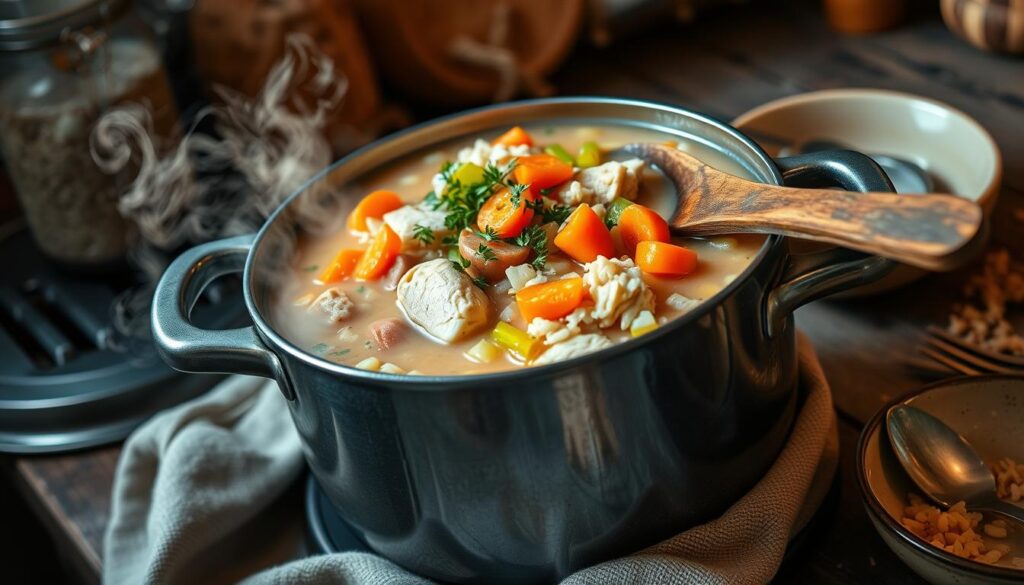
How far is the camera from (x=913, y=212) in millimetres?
860

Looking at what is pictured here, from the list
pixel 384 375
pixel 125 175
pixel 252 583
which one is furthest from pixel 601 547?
pixel 125 175

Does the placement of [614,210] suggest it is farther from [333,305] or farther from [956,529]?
[956,529]

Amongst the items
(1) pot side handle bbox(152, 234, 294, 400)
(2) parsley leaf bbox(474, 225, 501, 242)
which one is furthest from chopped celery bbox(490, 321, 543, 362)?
(1) pot side handle bbox(152, 234, 294, 400)

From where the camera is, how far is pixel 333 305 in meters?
1.18

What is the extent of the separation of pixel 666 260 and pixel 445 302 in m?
0.24

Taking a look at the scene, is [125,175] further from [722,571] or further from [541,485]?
[722,571]

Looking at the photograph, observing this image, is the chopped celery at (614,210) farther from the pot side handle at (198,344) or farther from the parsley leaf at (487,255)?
the pot side handle at (198,344)

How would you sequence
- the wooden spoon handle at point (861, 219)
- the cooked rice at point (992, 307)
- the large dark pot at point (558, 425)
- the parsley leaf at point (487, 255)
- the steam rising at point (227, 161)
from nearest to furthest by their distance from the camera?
the wooden spoon handle at point (861, 219)
the large dark pot at point (558, 425)
the parsley leaf at point (487, 255)
the cooked rice at point (992, 307)
the steam rising at point (227, 161)

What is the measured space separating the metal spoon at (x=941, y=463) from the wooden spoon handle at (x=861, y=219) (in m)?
0.30

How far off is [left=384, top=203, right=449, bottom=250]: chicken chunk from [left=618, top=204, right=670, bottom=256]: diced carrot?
21 cm

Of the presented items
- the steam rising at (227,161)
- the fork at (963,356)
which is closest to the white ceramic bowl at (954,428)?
the fork at (963,356)

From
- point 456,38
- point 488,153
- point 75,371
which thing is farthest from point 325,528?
point 456,38

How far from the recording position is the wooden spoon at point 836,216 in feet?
2.70

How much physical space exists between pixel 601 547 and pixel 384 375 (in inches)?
11.8
